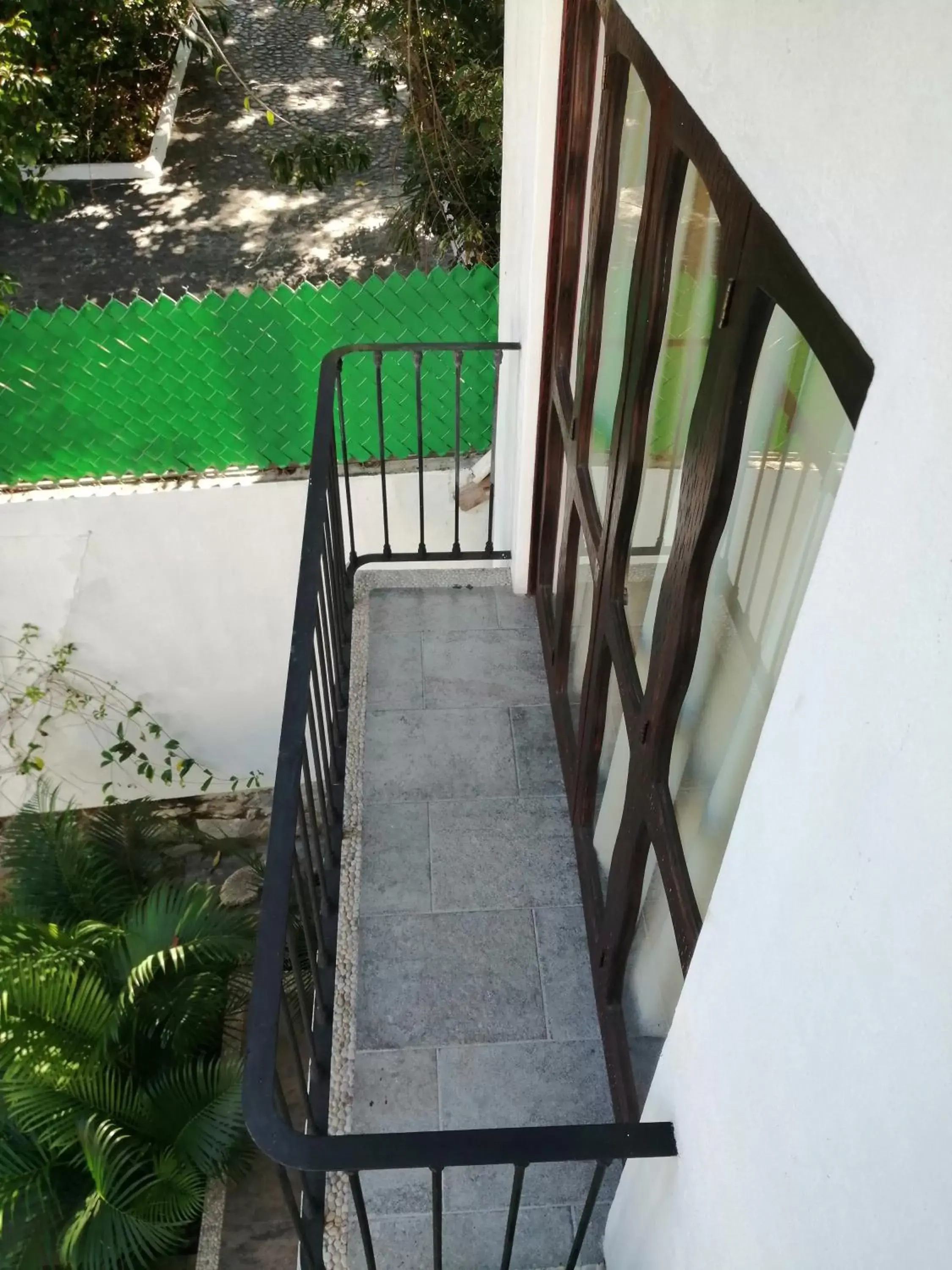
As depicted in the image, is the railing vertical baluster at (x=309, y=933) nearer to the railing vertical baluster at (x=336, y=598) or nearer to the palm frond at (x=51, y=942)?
the railing vertical baluster at (x=336, y=598)

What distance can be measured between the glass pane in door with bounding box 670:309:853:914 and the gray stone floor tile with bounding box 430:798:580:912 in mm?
1091

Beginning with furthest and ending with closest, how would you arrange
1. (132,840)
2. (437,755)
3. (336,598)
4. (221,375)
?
(132,840) < (221,375) < (437,755) < (336,598)

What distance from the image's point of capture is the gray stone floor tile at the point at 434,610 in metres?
3.90

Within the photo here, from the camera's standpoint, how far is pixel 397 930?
2949 millimetres

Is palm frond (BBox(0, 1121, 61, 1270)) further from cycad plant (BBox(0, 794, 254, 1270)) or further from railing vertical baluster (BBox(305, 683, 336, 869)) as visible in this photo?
railing vertical baluster (BBox(305, 683, 336, 869))

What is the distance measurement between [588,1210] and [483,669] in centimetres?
211

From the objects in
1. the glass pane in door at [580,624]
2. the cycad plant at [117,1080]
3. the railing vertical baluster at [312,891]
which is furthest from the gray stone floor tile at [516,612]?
the cycad plant at [117,1080]

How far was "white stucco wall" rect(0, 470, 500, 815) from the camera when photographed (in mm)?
4867

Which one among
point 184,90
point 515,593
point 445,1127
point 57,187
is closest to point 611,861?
point 445,1127

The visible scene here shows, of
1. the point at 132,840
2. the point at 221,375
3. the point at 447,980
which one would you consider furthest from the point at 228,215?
the point at 447,980

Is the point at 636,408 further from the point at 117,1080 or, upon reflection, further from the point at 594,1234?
the point at 117,1080

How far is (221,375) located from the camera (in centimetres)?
471

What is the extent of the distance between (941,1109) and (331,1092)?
82.8 inches

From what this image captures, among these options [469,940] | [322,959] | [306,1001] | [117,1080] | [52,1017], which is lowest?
[117,1080]
